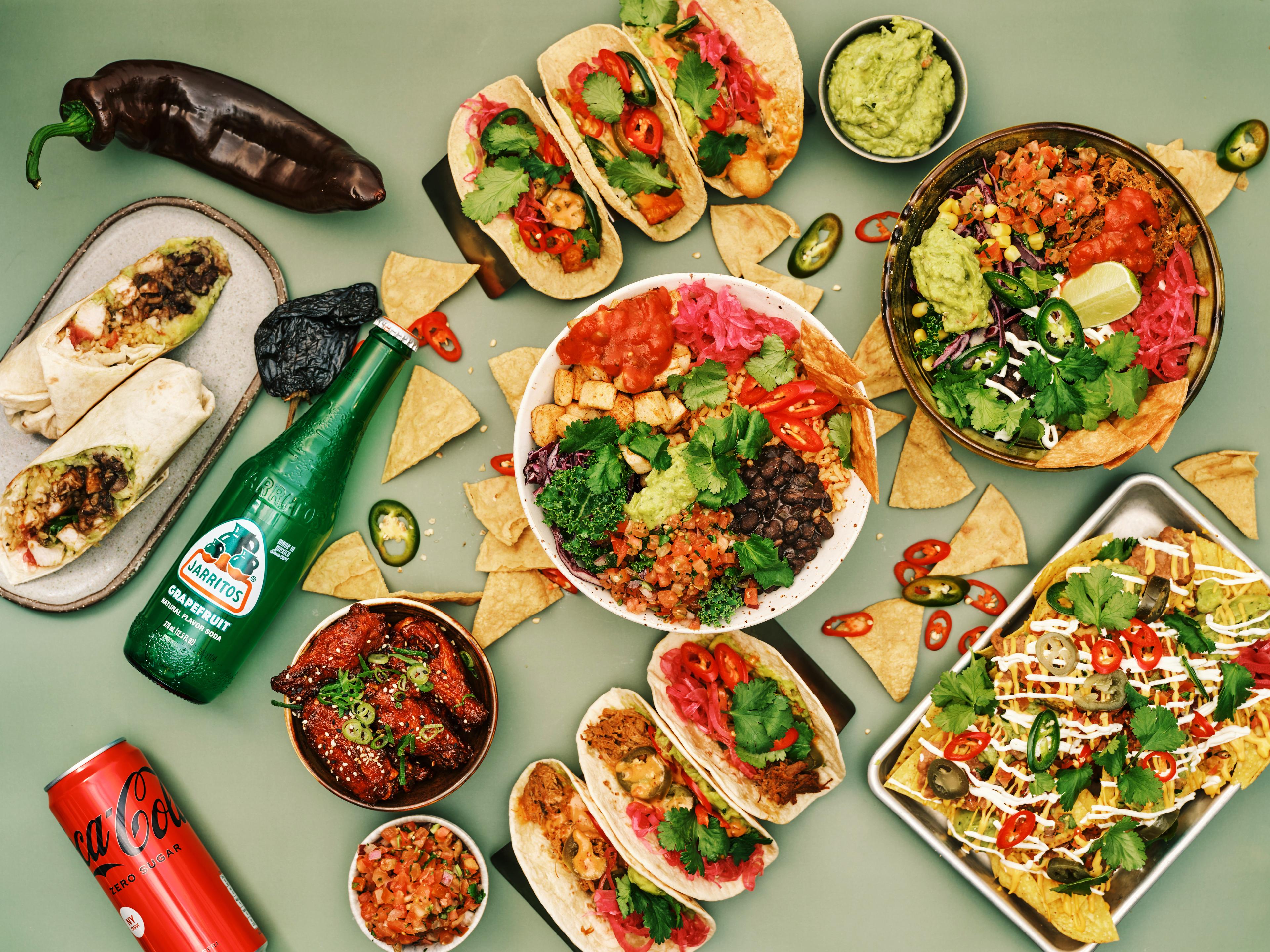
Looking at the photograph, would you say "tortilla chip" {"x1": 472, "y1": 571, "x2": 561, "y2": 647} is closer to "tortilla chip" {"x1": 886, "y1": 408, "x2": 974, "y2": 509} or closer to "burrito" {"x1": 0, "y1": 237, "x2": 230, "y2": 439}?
"tortilla chip" {"x1": 886, "y1": 408, "x2": 974, "y2": 509}

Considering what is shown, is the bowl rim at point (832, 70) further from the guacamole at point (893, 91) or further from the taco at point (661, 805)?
the taco at point (661, 805)

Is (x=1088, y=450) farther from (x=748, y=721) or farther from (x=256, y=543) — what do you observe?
(x=256, y=543)

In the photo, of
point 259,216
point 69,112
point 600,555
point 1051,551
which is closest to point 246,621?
point 600,555

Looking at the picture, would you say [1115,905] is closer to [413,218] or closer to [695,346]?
[695,346]

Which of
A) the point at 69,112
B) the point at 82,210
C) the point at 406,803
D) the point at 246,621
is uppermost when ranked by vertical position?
the point at 69,112

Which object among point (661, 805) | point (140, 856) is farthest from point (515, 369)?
point (140, 856)

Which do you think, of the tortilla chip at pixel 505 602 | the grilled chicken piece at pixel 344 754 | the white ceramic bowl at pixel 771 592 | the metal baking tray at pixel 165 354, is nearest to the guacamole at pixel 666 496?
the white ceramic bowl at pixel 771 592

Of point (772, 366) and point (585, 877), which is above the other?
point (772, 366)
